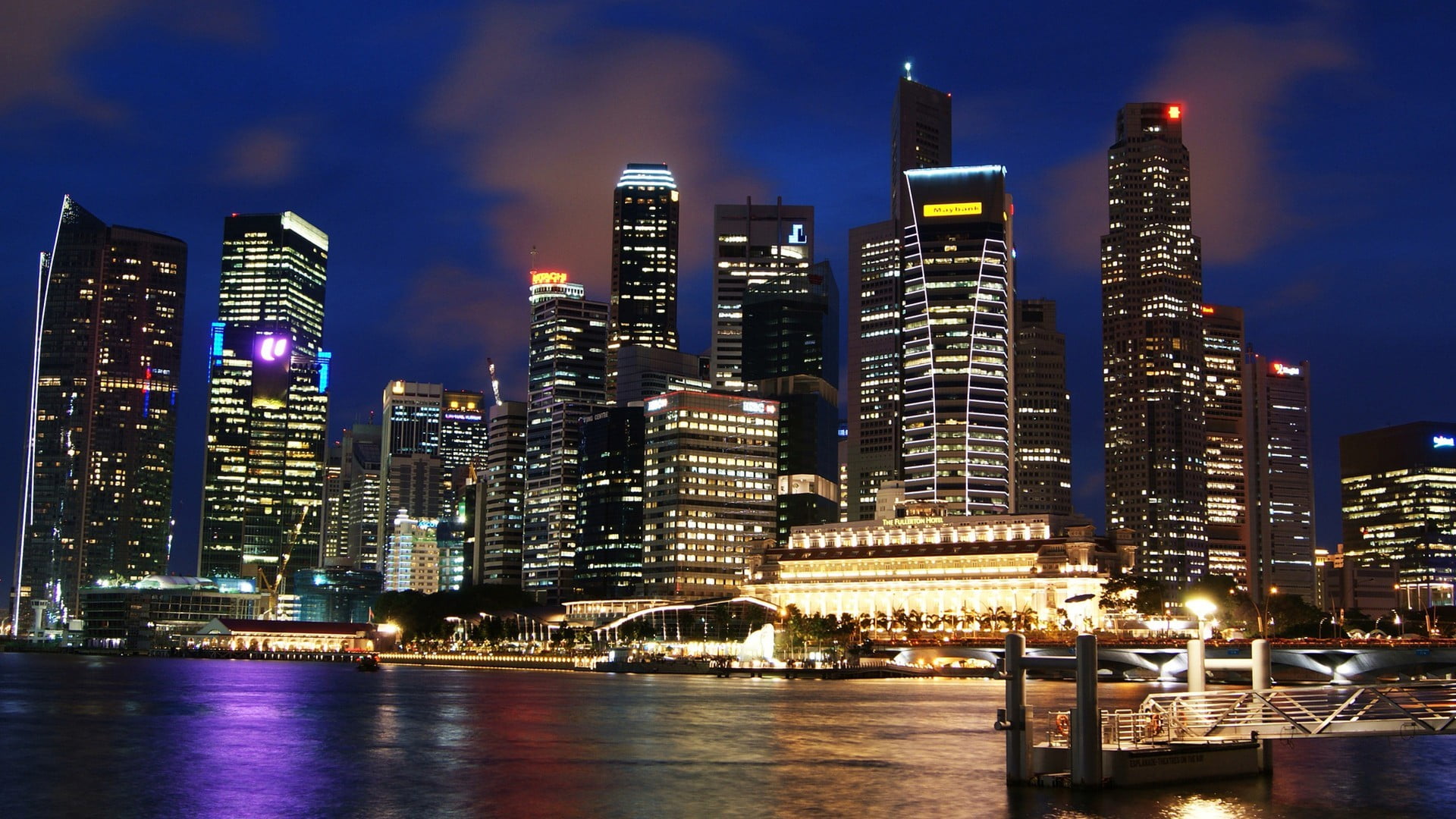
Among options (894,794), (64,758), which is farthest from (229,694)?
(894,794)

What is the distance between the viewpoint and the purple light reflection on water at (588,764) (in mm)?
58594

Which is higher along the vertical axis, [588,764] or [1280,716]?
[1280,716]

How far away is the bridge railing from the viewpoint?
58906 millimetres

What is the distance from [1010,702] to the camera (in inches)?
2299

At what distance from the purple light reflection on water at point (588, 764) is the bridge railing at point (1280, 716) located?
2445 mm

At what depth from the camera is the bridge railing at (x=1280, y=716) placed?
193 ft

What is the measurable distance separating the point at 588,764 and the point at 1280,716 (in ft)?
107

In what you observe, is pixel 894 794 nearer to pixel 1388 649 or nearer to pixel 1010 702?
pixel 1010 702

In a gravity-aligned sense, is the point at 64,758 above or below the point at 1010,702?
below

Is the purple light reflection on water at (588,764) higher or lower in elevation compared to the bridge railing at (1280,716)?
lower

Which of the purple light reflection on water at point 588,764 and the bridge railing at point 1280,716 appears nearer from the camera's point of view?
the purple light reflection on water at point 588,764

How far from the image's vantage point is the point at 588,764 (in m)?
75.8

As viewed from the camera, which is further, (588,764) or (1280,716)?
(588,764)

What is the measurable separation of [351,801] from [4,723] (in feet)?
182
